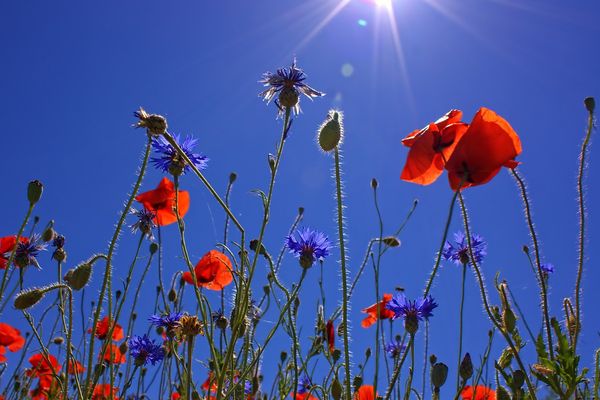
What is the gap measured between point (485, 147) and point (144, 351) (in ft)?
6.74

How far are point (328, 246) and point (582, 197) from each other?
102 cm

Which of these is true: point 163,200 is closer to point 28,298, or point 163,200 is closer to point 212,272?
point 212,272

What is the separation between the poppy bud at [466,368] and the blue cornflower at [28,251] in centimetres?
209

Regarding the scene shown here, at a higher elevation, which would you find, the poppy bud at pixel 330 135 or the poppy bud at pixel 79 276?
the poppy bud at pixel 330 135

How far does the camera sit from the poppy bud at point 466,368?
6.46ft

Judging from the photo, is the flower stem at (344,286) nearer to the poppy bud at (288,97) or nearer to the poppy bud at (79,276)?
the poppy bud at (288,97)

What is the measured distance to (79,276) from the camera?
154 centimetres

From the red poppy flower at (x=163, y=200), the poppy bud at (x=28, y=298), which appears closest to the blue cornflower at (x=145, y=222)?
the red poppy flower at (x=163, y=200)

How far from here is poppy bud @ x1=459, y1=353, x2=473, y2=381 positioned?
6.46 ft

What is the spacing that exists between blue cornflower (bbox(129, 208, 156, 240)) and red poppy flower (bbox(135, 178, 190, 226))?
161 mm

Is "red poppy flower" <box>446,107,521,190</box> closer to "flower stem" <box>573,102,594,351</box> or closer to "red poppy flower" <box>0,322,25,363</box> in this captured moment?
"flower stem" <box>573,102,594,351</box>

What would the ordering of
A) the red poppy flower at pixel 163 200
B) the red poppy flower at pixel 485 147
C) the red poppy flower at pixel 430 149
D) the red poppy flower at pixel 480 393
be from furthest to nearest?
the red poppy flower at pixel 480 393, the red poppy flower at pixel 163 200, the red poppy flower at pixel 430 149, the red poppy flower at pixel 485 147

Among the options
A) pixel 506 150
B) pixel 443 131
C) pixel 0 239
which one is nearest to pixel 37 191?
pixel 0 239

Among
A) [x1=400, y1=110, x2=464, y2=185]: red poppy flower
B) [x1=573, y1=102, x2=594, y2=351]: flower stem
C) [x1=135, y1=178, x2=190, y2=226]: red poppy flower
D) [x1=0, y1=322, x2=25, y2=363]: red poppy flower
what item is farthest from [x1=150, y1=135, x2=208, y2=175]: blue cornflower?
[x1=0, y1=322, x2=25, y2=363]: red poppy flower
